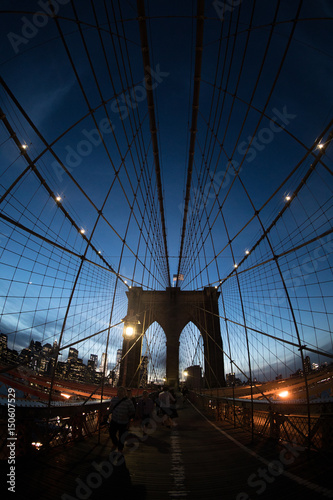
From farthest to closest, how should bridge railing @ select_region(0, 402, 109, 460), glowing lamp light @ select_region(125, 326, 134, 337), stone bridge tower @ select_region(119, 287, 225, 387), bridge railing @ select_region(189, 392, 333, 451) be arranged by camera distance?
stone bridge tower @ select_region(119, 287, 225, 387) < glowing lamp light @ select_region(125, 326, 134, 337) < bridge railing @ select_region(189, 392, 333, 451) < bridge railing @ select_region(0, 402, 109, 460)

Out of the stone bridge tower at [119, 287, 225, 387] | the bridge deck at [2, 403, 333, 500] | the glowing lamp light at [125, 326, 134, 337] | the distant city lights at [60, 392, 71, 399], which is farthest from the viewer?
the stone bridge tower at [119, 287, 225, 387]

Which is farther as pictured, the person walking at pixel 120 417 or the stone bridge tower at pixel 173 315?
the stone bridge tower at pixel 173 315

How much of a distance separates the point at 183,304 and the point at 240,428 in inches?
804

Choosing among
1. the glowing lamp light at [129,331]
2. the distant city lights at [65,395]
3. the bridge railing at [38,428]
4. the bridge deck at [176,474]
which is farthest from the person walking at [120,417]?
the distant city lights at [65,395]

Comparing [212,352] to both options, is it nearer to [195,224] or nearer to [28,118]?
[195,224]

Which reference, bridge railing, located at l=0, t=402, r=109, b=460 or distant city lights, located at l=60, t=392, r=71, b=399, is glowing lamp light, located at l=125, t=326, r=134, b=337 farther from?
bridge railing, located at l=0, t=402, r=109, b=460

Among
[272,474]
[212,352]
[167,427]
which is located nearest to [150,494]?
[272,474]

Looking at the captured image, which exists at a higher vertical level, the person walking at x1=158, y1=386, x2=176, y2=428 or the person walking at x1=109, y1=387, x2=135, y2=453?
the person walking at x1=109, y1=387, x2=135, y2=453

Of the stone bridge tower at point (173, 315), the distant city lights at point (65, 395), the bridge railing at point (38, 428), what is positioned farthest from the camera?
the stone bridge tower at point (173, 315)

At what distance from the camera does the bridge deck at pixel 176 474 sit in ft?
7.92

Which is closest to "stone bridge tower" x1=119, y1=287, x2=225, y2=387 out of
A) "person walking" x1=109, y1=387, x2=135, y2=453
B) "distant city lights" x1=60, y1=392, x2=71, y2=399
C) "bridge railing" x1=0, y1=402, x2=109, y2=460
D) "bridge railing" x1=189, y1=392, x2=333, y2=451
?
"distant city lights" x1=60, y1=392, x2=71, y2=399

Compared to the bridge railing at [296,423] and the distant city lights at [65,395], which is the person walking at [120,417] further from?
the distant city lights at [65,395]

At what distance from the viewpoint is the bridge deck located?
7.92ft

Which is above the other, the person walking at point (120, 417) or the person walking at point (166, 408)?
the person walking at point (120, 417)
